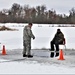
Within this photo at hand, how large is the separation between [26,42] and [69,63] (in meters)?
2.67

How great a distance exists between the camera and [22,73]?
9.27 m

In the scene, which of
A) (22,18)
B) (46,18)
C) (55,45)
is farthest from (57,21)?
(55,45)

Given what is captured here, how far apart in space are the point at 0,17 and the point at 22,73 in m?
155

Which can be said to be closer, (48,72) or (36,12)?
(48,72)

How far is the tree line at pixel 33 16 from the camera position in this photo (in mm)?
156988

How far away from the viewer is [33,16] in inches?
6550

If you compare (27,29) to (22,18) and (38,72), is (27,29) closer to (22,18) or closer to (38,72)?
(38,72)

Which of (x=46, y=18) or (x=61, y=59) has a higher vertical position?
(x=46, y=18)

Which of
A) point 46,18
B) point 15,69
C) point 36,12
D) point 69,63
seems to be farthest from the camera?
point 36,12

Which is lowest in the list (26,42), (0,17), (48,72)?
(48,72)

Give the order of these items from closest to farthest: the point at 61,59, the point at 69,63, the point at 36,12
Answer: the point at 69,63 < the point at 61,59 < the point at 36,12

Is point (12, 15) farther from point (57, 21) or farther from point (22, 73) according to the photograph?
point (22, 73)

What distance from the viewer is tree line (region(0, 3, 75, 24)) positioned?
156988 millimetres

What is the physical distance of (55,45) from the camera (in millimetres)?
14977
